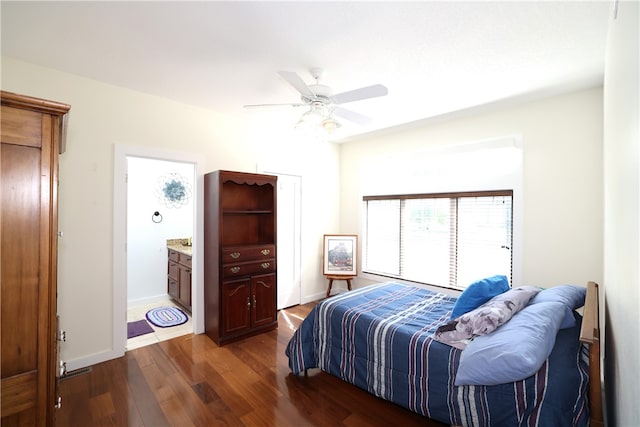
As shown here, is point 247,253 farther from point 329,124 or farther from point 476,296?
point 476,296

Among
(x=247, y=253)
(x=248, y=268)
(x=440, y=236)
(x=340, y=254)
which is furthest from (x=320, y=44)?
(x=340, y=254)

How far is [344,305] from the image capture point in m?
2.48

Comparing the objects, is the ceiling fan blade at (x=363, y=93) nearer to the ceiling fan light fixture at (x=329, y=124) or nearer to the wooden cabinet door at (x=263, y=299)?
the ceiling fan light fixture at (x=329, y=124)

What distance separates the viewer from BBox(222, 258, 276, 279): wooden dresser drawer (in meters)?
3.15

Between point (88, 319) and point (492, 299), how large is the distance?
11.5ft

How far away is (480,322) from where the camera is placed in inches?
68.5

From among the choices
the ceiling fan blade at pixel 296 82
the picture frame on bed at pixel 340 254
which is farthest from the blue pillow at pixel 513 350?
the picture frame on bed at pixel 340 254

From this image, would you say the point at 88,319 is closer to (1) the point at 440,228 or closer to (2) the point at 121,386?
(2) the point at 121,386

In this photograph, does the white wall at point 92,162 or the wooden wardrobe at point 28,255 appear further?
the white wall at point 92,162

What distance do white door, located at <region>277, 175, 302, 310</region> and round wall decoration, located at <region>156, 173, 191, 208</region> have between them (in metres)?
1.86

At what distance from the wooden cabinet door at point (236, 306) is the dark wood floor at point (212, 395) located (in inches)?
11.3

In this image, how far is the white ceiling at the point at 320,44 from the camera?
1712mm

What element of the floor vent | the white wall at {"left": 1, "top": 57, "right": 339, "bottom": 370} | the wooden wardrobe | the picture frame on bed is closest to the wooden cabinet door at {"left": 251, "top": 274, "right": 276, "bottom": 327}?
the picture frame on bed

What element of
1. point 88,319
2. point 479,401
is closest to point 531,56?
point 479,401
